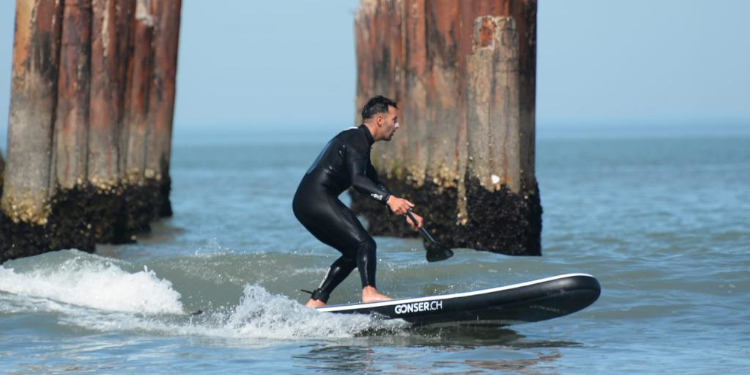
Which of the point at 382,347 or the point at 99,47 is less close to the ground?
the point at 99,47

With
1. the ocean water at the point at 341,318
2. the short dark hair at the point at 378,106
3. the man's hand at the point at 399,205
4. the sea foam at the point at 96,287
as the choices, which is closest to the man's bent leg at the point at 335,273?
the ocean water at the point at 341,318

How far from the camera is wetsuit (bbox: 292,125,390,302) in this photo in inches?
426

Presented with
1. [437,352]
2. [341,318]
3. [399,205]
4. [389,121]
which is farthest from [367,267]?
[389,121]

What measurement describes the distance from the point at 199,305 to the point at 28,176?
3137 mm

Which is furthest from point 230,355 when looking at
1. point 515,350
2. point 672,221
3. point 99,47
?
point 672,221

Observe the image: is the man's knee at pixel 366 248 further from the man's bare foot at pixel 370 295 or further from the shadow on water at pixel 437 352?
Result: the shadow on water at pixel 437 352

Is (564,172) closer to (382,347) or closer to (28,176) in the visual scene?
(28,176)

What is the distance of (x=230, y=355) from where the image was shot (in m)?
10.1

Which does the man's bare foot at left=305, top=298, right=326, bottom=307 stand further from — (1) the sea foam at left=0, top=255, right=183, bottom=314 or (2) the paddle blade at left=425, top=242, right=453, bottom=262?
(1) the sea foam at left=0, top=255, right=183, bottom=314

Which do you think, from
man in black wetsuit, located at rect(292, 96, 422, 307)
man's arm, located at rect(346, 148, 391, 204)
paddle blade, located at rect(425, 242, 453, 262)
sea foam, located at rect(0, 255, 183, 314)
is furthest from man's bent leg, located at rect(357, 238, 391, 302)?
sea foam, located at rect(0, 255, 183, 314)

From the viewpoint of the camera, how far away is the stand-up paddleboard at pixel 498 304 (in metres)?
10.6

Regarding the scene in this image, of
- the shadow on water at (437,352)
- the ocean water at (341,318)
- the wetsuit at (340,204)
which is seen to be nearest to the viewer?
the shadow on water at (437,352)

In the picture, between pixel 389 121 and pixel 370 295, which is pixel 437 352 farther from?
pixel 389 121

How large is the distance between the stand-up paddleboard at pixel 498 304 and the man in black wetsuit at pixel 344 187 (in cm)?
22
